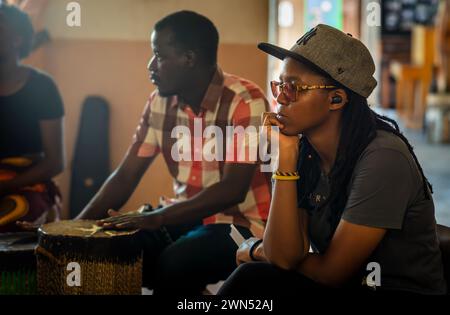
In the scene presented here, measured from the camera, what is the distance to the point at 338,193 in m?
2.01

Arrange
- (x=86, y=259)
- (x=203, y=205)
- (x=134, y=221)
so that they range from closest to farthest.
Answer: (x=86, y=259) < (x=134, y=221) < (x=203, y=205)

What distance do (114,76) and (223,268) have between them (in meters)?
1.92

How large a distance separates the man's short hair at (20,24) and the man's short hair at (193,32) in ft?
2.51

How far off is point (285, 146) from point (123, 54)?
2315 millimetres

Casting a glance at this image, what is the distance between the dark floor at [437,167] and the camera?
5.32 metres

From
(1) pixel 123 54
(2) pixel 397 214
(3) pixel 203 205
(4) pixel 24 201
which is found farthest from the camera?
(1) pixel 123 54

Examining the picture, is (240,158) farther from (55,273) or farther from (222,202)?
(55,273)

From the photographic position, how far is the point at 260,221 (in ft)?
9.36

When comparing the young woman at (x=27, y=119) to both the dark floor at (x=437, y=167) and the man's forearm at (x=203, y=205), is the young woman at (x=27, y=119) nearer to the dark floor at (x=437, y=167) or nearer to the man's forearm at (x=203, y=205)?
the man's forearm at (x=203, y=205)

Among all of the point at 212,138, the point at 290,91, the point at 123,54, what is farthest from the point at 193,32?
the point at 123,54

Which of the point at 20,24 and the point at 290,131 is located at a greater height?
the point at 20,24

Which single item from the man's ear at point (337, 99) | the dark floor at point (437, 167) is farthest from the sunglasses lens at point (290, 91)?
the dark floor at point (437, 167)

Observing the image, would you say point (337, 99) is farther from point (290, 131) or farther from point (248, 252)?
point (248, 252)

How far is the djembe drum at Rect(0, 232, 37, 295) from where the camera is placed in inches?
94.8
